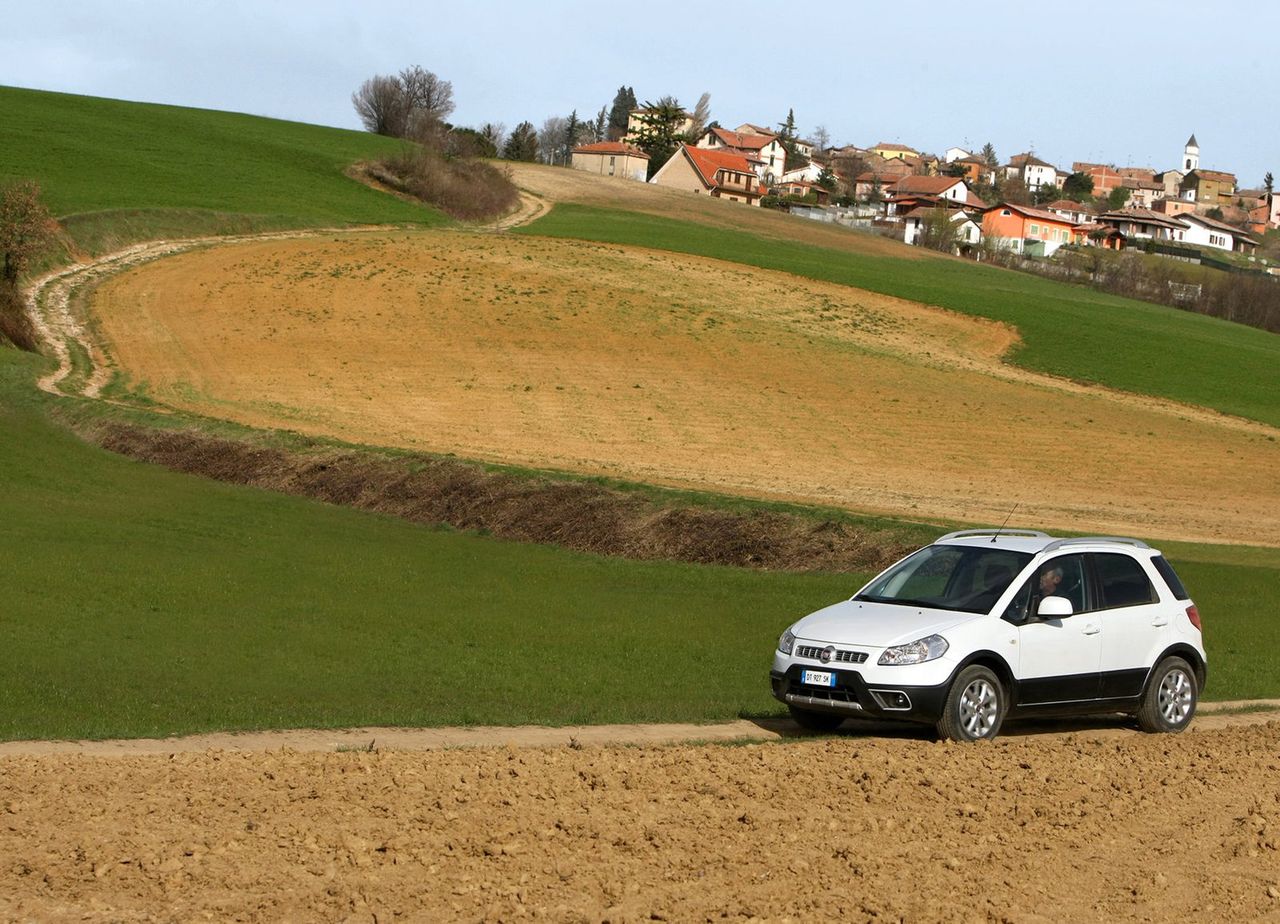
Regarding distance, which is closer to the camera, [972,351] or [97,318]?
[97,318]

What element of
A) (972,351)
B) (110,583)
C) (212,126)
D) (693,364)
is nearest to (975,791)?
(110,583)

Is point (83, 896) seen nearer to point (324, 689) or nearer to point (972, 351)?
point (324, 689)

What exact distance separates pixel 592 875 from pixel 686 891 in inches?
22.2

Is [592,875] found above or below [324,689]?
above

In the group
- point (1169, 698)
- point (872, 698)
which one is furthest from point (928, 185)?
point (872, 698)

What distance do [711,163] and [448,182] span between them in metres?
71.8

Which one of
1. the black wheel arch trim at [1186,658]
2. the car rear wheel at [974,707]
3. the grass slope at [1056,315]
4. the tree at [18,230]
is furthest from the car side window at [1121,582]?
the tree at [18,230]

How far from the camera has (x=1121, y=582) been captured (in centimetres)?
1412

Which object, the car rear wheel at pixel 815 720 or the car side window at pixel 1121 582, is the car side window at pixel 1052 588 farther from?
the car rear wheel at pixel 815 720

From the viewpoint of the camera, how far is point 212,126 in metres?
96.5

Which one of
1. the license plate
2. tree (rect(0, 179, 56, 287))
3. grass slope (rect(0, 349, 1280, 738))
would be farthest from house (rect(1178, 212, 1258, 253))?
the license plate

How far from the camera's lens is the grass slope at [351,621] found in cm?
1373

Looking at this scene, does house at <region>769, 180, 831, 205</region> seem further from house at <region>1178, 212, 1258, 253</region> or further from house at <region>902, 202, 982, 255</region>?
house at <region>1178, 212, 1258, 253</region>

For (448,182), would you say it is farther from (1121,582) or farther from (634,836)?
(634,836)
